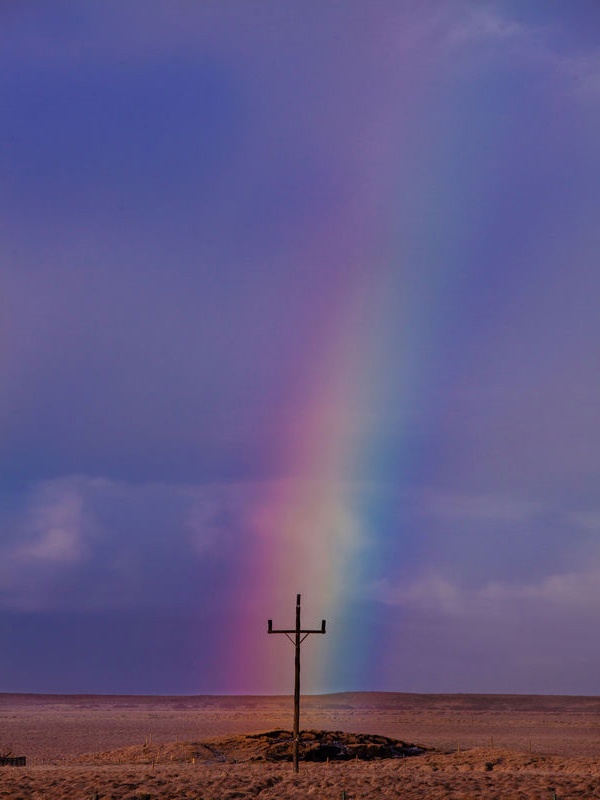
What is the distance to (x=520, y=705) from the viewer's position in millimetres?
188250

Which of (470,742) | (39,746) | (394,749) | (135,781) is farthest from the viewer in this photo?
(470,742)

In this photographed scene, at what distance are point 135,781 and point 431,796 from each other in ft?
39.5

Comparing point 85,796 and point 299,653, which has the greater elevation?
point 299,653

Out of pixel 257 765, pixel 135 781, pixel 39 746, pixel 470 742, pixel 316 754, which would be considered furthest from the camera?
pixel 470 742

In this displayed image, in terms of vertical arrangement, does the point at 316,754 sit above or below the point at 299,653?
below

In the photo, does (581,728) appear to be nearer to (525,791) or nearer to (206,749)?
(206,749)

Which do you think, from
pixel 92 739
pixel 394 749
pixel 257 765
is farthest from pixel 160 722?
pixel 257 765

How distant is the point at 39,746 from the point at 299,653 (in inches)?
1742

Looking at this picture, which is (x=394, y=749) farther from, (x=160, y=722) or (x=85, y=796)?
(x=160, y=722)

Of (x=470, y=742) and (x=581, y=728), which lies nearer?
(x=470, y=742)

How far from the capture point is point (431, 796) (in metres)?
37.5

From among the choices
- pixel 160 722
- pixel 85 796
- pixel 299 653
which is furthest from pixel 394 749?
pixel 160 722

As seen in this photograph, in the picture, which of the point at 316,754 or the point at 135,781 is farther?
the point at 316,754

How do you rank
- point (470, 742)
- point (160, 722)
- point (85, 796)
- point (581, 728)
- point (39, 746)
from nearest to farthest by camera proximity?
point (85, 796) < point (39, 746) < point (470, 742) < point (581, 728) < point (160, 722)
